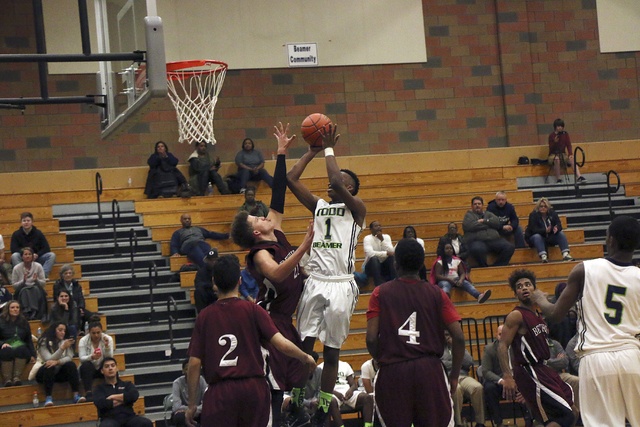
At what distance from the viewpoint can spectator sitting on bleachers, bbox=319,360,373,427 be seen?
11820 mm

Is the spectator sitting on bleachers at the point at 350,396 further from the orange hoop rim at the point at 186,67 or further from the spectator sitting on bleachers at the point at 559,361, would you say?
the orange hoop rim at the point at 186,67

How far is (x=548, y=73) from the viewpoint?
70.5 feet

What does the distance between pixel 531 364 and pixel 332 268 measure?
2149 mm

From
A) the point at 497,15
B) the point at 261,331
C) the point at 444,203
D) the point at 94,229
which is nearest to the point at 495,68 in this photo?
the point at 497,15

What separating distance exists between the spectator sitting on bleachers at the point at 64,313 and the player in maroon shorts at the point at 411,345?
7.51m

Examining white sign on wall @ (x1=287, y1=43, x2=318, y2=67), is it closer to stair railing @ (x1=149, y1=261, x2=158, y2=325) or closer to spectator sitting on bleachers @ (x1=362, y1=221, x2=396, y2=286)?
spectator sitting on bleachers @ (x1=362, y1=221, x2=396, y2=286)

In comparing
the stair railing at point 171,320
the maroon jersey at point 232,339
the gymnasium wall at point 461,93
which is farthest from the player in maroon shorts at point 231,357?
the gymnasium wall at point 461,93

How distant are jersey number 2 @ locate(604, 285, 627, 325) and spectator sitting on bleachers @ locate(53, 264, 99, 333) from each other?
8.81 meters

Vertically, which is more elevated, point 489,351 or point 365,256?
point 365,256

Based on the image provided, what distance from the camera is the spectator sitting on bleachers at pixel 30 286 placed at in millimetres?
14047

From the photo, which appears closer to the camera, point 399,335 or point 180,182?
point 399,335

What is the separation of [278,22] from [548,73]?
5.77 metres

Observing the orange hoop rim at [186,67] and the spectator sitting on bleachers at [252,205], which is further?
the spectator sitting on bleachers at [252,205]

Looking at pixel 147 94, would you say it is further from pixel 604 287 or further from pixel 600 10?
pixel 600 10
